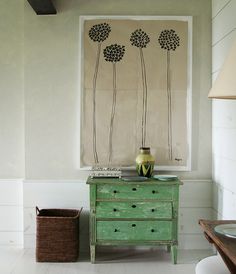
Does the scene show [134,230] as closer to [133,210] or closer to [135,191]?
[133,210]

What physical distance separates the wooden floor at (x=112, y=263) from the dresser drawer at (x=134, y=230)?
225mm

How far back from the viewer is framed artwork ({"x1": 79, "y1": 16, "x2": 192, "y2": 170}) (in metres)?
3.89

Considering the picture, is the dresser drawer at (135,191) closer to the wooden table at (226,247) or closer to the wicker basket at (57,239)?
the wicker basket at (57,239)

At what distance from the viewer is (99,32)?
3.89 meters

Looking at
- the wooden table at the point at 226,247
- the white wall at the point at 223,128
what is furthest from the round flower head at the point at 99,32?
the wooden table at the point at 226,247

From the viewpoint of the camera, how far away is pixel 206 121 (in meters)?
3.95

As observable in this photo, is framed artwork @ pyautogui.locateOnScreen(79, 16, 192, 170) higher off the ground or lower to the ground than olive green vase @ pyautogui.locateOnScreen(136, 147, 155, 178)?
higher

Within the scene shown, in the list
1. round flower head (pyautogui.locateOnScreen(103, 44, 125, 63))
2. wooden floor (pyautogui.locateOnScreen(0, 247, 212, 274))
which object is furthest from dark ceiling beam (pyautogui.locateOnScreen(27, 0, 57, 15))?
wooden floor (pyautogui.locateOnScreen(0, 247, 212, 274))

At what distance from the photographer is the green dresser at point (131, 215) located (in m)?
3.54

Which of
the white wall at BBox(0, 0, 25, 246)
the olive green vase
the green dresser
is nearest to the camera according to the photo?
the green dresser

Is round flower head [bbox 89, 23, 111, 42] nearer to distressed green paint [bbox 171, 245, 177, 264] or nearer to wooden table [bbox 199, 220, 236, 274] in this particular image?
distressed green paint [bbox 171, 245, 177, 264]

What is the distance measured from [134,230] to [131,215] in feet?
0.41

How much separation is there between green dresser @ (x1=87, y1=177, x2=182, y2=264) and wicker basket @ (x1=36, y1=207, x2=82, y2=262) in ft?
0.56

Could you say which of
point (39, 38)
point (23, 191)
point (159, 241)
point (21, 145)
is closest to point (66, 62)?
point (39, 38)
